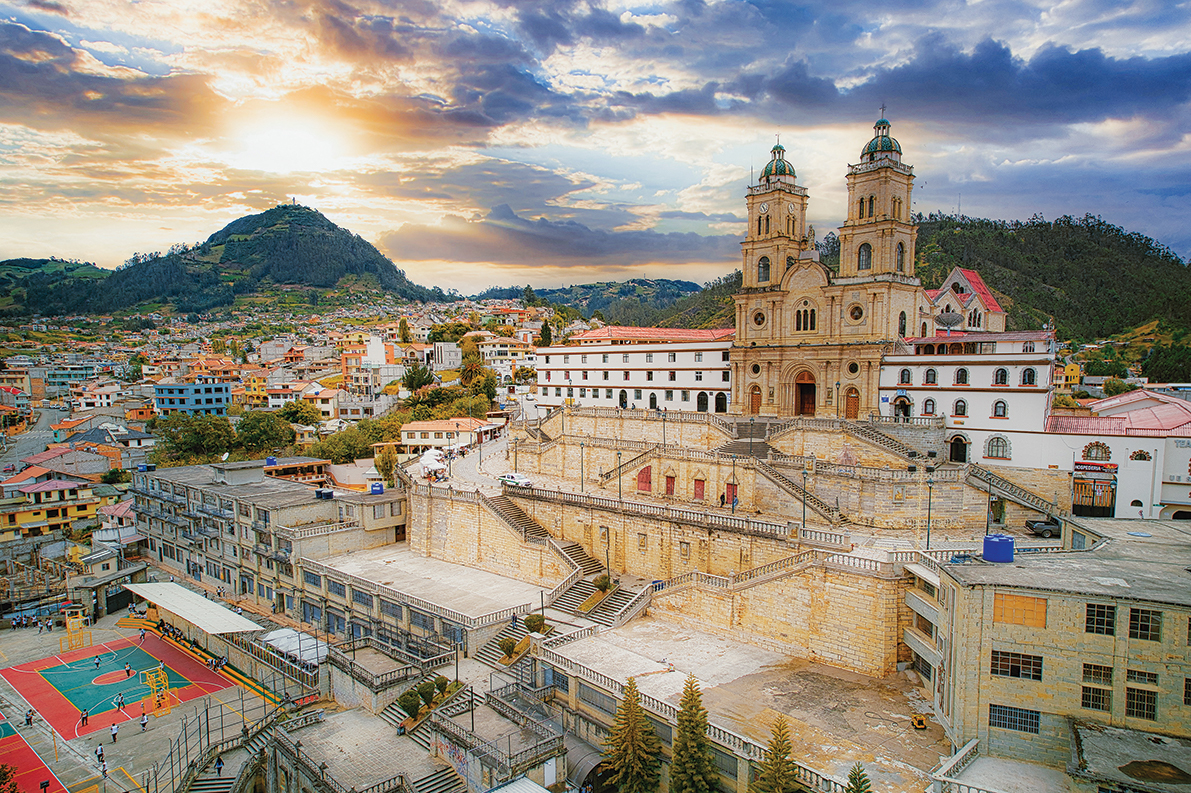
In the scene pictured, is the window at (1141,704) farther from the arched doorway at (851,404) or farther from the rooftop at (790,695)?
the arched doorway at (851,404)

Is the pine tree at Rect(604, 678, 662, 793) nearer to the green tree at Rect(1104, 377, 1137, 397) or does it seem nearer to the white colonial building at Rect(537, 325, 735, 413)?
the white colonial building at Rect(537, 325, 735, 413)

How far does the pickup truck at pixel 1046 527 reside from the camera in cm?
3244

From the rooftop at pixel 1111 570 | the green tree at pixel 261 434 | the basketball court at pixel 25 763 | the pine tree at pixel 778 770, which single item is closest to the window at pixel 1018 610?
the rooftop at pixel 1111 570

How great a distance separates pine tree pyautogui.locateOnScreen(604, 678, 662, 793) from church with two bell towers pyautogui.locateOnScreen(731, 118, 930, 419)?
99.7 feet

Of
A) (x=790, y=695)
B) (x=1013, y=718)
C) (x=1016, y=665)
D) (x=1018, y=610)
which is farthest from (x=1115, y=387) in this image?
(x=790, y=695)

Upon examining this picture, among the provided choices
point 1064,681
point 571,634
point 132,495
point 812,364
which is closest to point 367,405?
point 132,495

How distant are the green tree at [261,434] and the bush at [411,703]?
2490 inches

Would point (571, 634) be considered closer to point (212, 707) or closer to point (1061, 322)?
point (212, 707)

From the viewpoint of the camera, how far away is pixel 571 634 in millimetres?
29609

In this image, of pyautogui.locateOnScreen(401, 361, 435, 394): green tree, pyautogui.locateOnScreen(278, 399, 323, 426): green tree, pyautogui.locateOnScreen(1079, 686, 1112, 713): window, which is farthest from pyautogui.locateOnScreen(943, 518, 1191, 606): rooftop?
pyautogui.locateOnScreen(278, 399, 323, 426): green tree

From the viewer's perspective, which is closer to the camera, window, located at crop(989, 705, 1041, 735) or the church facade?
window, located at crop(989, 705, 1041, 735)

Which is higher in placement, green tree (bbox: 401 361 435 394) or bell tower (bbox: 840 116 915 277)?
bell tower (bbox: 840 116 915 277)

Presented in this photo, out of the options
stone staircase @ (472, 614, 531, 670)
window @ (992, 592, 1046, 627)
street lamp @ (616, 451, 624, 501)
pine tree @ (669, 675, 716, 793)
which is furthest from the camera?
street lamp @ (616, 451, 624, 501)

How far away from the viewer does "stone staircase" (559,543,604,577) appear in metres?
37.5
